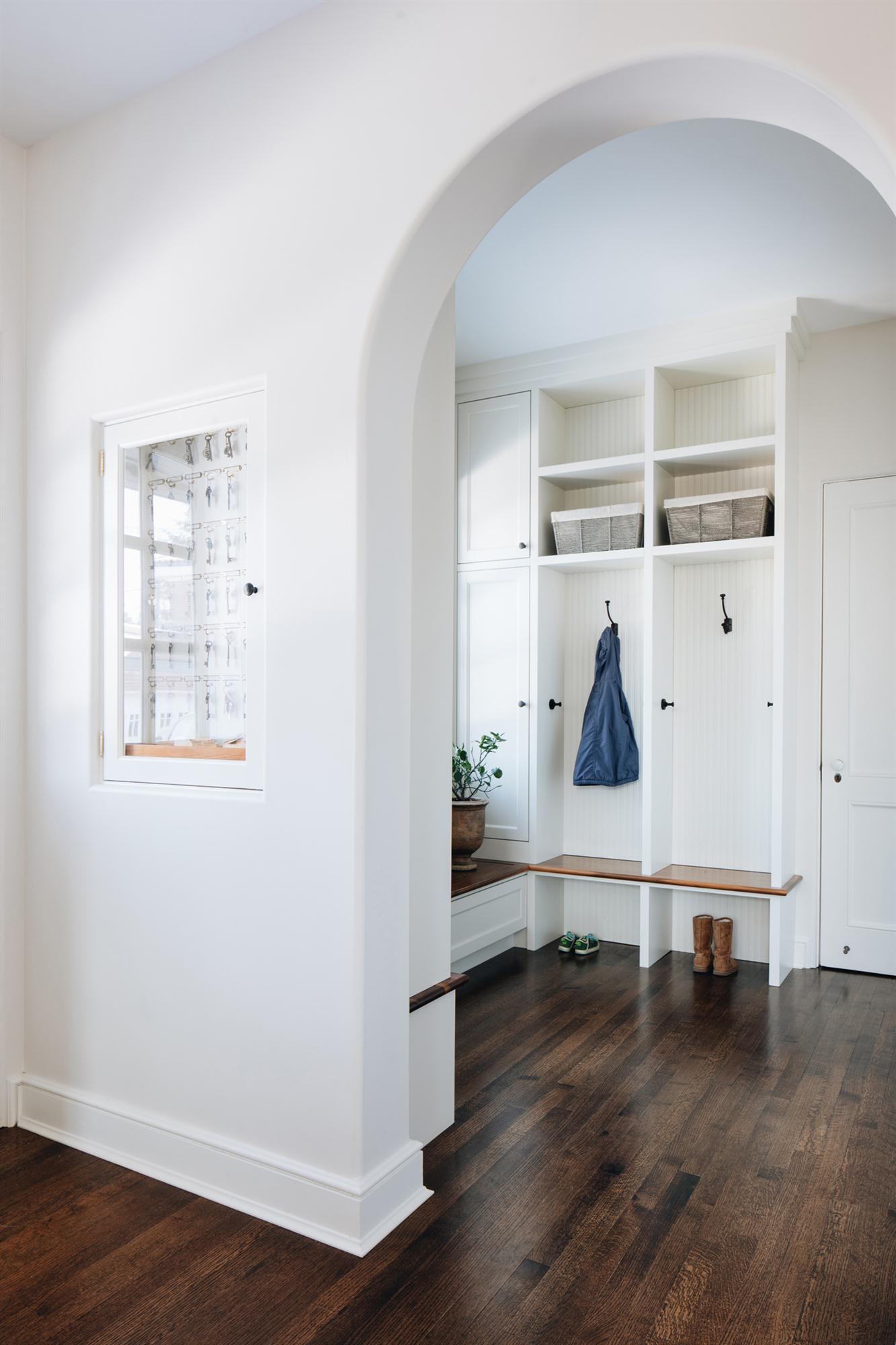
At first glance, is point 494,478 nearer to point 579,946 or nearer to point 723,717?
point 723,717

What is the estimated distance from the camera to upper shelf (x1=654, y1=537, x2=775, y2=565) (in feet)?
12.6

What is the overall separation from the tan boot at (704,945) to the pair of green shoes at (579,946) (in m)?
Result: 0.48

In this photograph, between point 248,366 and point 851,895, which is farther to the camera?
point 851,895

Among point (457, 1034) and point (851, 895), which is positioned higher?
point (851, 895)

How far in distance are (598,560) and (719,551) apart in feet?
1.80

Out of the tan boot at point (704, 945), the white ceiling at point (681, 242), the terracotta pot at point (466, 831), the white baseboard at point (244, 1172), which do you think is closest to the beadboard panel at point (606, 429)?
the white ceiling at point (681, 242)

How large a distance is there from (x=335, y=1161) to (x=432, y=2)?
250 cm

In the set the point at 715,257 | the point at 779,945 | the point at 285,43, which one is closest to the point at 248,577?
the point at 285,43

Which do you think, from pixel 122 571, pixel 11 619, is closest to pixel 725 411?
pixel 122 571

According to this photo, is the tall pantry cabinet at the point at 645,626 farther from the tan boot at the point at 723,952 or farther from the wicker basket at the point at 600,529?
the tan boot at the point at 723,952

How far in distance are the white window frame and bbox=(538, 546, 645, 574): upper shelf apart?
7.47 ft

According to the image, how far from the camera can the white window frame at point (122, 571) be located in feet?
7.14

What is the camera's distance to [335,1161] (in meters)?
1.98

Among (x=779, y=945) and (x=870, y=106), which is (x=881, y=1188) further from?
(x=870, y=106)
